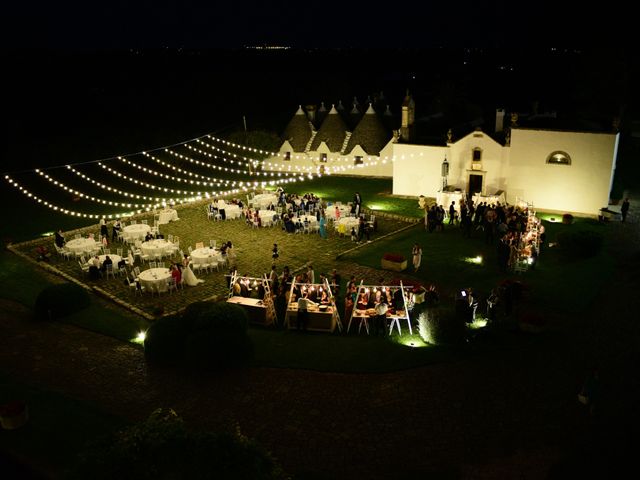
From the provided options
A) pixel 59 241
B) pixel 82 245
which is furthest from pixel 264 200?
pixel 59 241

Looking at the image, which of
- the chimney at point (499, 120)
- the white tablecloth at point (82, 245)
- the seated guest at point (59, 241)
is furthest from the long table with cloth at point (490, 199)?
the seated guest at point (59, 241)

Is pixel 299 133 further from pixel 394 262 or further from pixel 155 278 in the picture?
pixel 155 278

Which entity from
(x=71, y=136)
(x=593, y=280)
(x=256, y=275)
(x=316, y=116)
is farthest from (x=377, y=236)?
(x=71, y=136)

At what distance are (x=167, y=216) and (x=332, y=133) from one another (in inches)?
612

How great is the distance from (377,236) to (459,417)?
46.1 ft

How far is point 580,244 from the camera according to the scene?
21609 mm

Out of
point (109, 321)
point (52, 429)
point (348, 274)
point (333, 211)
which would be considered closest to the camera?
point (52, 429)

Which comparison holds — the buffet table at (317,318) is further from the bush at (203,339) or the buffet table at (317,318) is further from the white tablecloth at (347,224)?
the white tablecloth at (347,224)

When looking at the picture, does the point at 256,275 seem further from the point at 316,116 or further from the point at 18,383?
the point at 316,116

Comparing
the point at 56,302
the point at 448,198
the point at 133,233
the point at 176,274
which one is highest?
the point at 448,198

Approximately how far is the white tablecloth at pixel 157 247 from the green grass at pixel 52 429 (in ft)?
30.8

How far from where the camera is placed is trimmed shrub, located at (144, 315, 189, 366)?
14602 mm

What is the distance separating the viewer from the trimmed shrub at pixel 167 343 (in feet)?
47.9

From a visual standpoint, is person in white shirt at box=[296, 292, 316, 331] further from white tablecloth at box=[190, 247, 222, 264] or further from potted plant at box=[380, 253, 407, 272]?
white tablecloth at box=[190, 247, 222, 264]
